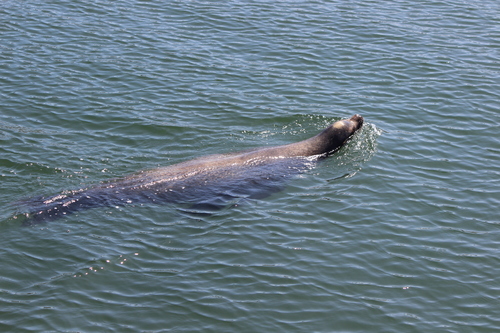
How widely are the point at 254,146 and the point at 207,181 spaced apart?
2353 millimetres

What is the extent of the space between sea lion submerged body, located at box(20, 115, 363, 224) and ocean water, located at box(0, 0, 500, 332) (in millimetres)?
310

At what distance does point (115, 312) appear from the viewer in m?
9.02

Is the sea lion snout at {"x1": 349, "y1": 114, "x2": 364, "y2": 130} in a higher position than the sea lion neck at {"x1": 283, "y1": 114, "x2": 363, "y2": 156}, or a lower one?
higher

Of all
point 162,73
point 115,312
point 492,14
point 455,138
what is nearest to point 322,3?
point 492,14

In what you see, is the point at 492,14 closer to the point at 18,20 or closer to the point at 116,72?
the point at 116,72

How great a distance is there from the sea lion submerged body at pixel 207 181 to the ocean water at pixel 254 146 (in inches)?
12.2

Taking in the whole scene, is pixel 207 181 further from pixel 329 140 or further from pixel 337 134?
pixel 337 134

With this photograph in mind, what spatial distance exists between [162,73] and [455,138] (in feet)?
27.0

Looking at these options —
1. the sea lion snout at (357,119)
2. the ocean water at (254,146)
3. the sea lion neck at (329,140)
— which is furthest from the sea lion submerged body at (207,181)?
the sea lion snout at (357,119)

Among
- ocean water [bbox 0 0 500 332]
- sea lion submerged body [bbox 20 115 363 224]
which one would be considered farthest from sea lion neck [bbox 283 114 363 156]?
ocean water [bbox 0 0 500 332]

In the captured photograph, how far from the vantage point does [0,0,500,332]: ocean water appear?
9438 mm

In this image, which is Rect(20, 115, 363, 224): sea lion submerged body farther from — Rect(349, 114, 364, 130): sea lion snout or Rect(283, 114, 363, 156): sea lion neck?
Rect(349, 114, 364, 130): sea lion snout

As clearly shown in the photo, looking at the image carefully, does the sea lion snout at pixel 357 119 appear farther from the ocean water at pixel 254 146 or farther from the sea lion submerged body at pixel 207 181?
the sea lion submerged body at pixel 207 181

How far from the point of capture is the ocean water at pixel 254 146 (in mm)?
9438
